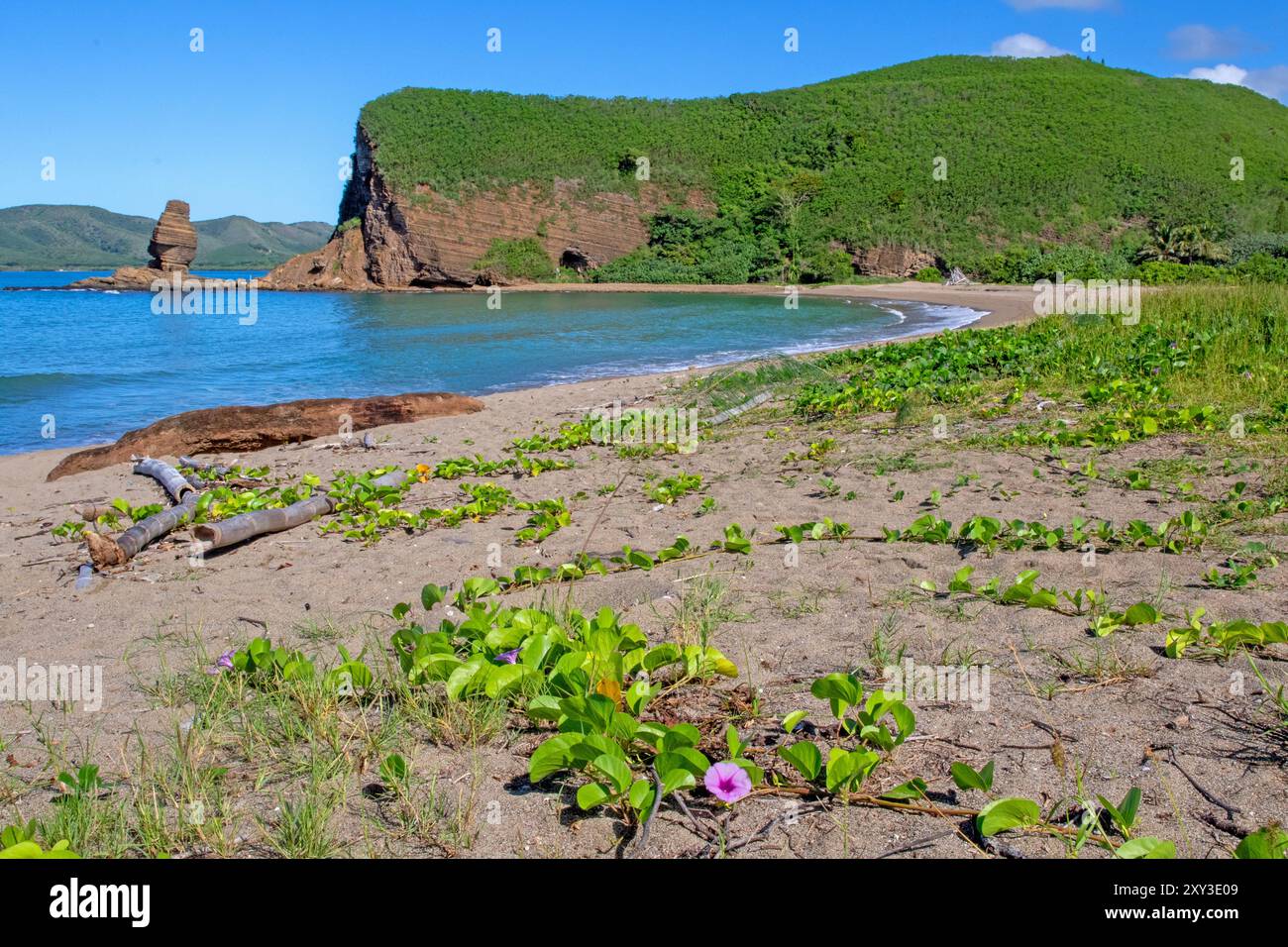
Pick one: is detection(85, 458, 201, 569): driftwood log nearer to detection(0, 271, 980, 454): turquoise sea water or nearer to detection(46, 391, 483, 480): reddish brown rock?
detection(46, 391, 483, 480): reddish brown rock

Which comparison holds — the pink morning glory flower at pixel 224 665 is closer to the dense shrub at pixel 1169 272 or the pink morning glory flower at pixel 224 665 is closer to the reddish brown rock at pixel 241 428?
the reddish brown rock at pixel 241 428

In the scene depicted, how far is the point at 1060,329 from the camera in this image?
34.3ft

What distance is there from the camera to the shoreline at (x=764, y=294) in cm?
1072

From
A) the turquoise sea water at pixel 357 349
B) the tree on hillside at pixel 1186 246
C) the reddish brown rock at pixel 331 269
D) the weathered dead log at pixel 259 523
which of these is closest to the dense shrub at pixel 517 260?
the reddish brown rock at pixel 331 269

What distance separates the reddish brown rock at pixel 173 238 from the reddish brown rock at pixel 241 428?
231 ft

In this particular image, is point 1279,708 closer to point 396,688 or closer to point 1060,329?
point 396,688

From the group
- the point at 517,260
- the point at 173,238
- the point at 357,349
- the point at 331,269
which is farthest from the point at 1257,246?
the point at 173,238

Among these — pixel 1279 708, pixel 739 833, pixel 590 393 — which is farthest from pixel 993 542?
pixel 590 393

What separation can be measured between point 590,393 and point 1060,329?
6486 millimetres

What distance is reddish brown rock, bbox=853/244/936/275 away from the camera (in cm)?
5566

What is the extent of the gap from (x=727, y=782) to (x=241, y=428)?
29.8 ft

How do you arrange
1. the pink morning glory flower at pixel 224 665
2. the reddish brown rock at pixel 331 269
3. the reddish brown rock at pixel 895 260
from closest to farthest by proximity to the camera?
1. the pink morning glory flower at pixel 224 665
2. the reddish brown rock at pixel 895 260
3. the reddish brown rock at pixel 331 269

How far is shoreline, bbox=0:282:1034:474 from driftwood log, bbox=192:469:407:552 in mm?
4370
